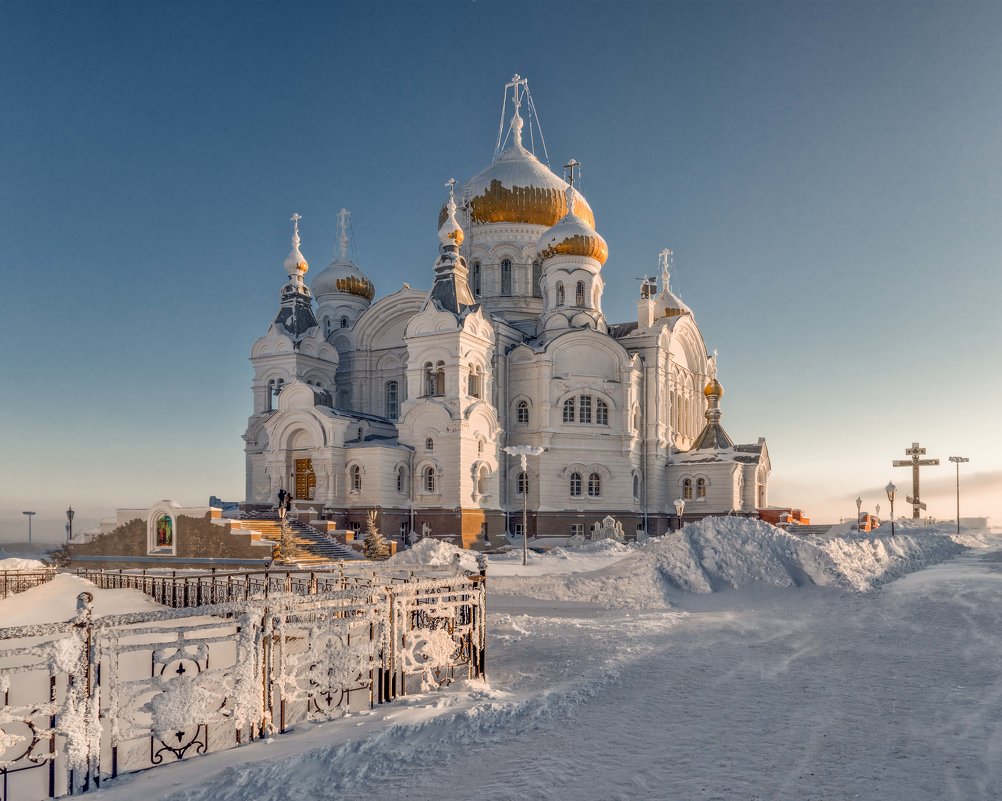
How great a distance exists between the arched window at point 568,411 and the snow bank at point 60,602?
20.6 metres

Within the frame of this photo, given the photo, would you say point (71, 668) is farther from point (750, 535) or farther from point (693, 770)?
point (750, 535)

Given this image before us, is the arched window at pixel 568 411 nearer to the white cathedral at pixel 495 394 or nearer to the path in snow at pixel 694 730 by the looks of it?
the white cathedral at pixel 495 394

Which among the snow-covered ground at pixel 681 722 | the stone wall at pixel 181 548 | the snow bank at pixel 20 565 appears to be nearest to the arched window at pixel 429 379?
the stone wall at pixel 181 548

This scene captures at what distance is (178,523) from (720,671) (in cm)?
2040

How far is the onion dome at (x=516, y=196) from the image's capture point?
1607 inches

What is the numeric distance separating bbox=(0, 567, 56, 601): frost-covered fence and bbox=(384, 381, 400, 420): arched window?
60.5ft

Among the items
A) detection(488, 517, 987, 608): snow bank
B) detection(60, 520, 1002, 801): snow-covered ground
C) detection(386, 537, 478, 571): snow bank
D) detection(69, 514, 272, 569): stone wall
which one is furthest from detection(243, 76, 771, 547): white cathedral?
detection(60, 520, 1002, 801): snow-covered ground

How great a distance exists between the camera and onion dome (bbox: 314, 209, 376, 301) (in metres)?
42.3

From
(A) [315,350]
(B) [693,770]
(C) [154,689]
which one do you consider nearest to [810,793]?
(B) [693,770]

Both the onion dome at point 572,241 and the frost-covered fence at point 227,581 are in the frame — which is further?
the onion dome at point 572,241

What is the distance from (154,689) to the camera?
6059mm

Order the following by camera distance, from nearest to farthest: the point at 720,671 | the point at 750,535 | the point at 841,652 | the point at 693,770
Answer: the point at 693,770, the point at 720,671, the point at 841,652, the point at 750,535

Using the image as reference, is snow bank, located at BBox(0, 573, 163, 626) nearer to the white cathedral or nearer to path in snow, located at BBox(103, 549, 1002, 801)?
the white cathedral

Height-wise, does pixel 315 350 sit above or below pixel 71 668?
above
